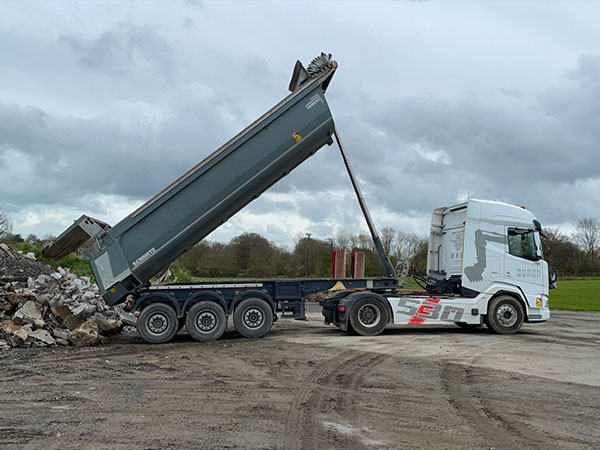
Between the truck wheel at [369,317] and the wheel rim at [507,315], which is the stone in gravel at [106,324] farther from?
the wheel rim at [507,315]

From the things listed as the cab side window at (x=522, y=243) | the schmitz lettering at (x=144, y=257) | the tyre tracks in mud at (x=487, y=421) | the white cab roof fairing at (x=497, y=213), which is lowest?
the tyre tracks in mud at (x=487, y=421)

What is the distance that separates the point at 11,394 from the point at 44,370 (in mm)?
1721

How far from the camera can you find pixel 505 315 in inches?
553

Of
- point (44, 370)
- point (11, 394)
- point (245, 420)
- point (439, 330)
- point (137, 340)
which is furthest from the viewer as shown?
point (439, 330)

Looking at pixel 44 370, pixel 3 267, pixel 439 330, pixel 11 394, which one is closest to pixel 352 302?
pixel 439 330

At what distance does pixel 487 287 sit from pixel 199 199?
7.50 metres

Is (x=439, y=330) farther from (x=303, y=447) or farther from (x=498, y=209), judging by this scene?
(x=303, y=447)

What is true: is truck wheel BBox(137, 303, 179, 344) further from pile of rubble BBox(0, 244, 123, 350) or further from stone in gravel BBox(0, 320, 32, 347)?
stone in gravel BBox(0, 320, 32, 347)

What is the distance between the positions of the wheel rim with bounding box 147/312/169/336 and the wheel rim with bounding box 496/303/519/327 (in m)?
8.24

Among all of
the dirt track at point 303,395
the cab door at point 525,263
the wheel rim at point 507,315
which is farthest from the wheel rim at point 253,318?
the cab door at point 525,263

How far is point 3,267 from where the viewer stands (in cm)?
1602

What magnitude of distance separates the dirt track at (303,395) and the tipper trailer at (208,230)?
74 cm

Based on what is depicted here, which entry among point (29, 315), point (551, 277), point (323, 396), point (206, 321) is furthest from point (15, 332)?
point (551, 277)

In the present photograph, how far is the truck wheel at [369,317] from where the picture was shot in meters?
13.5
